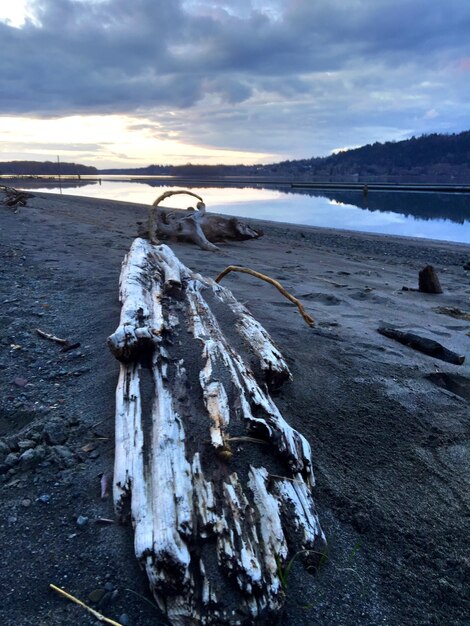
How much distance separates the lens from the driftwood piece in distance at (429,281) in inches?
257

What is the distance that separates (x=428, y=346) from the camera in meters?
3.82

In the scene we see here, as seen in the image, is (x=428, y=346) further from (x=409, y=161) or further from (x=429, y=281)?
(x=409, y=161)

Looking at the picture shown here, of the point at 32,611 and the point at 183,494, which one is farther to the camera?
the point at 183,494

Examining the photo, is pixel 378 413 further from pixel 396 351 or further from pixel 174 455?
pixel 174 455

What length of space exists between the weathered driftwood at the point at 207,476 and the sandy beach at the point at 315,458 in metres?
0.13

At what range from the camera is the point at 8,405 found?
8.64ft

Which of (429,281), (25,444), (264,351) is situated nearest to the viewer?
(25,444)

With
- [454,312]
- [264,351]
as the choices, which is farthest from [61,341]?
[454,312]

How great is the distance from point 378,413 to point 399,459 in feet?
1.33

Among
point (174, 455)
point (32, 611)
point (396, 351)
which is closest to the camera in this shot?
point (32, 611)

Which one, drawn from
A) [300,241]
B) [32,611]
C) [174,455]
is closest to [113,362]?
[174,455]

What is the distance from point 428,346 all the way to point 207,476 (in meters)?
2.71

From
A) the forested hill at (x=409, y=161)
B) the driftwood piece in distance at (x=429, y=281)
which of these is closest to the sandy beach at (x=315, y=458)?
the driftwood piece in distance at (x=429, y=281)

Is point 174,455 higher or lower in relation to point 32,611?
higher
